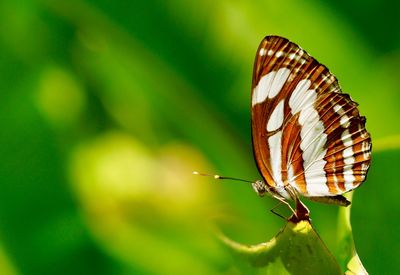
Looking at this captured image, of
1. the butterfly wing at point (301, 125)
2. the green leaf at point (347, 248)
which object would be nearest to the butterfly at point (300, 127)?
the butterfly wing at point (301, 125)

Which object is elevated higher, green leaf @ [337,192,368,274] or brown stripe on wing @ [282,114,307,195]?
green leaf @ [337,192,368,274]

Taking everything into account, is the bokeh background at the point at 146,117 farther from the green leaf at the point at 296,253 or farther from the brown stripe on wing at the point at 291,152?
the green leaf at the point at 296,253

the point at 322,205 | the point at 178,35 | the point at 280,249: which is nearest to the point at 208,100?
the point at 178,35

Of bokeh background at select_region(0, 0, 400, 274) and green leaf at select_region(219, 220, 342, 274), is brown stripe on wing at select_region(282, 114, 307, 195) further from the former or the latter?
green leaf at select_region(219, 220, 342, 274)

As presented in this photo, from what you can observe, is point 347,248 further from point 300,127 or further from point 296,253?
point 300,127

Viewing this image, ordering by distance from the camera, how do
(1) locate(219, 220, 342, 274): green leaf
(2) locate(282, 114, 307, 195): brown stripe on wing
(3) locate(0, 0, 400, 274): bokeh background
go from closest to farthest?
1. (1) locate(219, 220, 342, 274): green leaf
2. (3) locate(0, 0, 400, 274): bokeh background
3. (2) locate(282, 114, 307, 195): brown stripe on wing

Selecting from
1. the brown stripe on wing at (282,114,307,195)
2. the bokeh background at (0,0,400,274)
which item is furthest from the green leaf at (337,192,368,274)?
the brown stripe on wing at (282,114,307,195)
